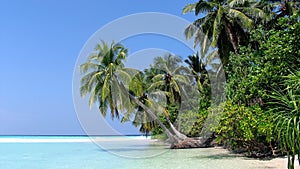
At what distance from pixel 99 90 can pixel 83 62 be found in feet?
6.28

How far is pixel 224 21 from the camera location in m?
16.7

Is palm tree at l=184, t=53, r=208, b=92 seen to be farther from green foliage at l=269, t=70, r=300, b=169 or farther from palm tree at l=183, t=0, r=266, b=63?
green foliage at l=269, t=70, r=300, b=169

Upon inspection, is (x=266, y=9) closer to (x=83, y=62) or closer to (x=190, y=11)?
(x=190, y=11)

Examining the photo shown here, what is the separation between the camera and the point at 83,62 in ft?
61.3

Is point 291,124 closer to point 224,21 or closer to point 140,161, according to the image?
point 140,161

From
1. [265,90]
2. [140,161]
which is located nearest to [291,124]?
[265,90]

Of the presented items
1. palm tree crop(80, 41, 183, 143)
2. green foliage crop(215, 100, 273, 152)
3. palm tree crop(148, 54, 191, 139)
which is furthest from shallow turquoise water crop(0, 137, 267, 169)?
palm tree crop(148, 54, 191, 139)

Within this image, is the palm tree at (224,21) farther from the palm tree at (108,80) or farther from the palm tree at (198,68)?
the palm tree at (198,68)

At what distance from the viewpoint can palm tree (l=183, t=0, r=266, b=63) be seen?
16.2 meters

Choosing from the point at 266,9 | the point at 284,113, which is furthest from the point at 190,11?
the point at 284,113

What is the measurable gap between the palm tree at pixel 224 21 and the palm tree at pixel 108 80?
5032mm

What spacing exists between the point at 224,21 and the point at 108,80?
7.36m

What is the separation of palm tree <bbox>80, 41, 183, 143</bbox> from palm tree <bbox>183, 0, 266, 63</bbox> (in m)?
5.03

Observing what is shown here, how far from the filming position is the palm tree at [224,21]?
1617 cm
